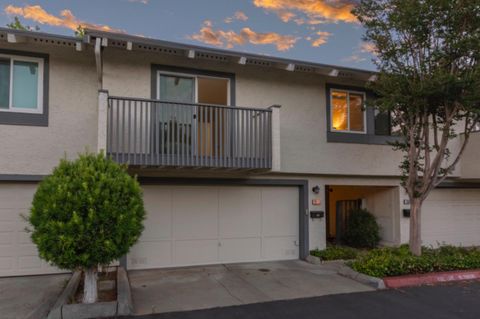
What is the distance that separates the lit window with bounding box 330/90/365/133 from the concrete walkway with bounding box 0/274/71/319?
25.8ft

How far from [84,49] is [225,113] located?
3.47 metres

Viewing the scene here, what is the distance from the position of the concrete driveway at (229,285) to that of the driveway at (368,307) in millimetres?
288

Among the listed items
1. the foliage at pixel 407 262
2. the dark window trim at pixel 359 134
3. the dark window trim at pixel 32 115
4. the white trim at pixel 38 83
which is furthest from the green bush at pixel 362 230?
the white trim at pixel 38 83

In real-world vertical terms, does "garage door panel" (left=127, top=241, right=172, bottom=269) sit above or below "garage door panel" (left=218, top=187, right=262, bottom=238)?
below

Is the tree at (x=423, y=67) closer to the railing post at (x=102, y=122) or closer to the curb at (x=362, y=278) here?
the curb at (x=362, y=278)

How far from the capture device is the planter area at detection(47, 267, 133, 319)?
18.0 ft

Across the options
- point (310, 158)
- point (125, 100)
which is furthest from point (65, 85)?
point (310, 158)

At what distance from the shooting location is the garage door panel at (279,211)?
10.1m

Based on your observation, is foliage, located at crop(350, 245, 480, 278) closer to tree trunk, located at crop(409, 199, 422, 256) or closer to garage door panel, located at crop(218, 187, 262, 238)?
tree trunk, located at crop(409, 199, 422, 256)

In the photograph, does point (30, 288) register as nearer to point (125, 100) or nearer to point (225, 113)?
point (125, 100)

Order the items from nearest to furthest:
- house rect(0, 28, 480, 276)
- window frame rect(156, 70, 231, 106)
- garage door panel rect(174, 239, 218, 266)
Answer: house rect(0, 28, 480, 276)
window frame rect(156, 70, 231, 106)
garage door panel rect(174, 239, 218, 266)

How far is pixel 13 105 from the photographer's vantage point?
807cm

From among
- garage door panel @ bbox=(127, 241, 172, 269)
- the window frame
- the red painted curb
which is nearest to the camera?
the red painted curb

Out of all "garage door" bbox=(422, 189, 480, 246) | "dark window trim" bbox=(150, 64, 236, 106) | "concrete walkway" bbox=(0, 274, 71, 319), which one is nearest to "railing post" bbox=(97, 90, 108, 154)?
"dark window trim" bbox=(150, 64, 236, 106)
